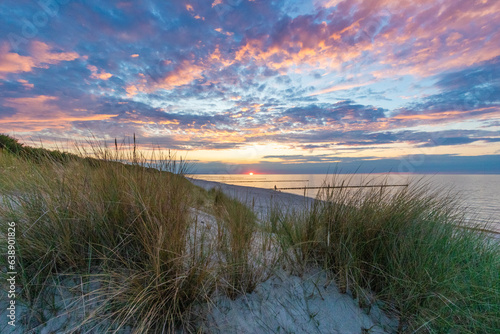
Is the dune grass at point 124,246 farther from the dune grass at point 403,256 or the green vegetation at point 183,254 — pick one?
the dune grass at point 403,256

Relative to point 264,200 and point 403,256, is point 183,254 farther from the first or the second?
point 264,200

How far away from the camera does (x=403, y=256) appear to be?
2578 millimetres

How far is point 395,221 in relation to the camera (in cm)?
284

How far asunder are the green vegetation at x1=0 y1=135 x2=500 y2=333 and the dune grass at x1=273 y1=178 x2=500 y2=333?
0.01m

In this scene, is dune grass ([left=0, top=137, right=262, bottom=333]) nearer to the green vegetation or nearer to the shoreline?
the green vegetation

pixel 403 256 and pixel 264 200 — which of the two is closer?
pixel 403 256

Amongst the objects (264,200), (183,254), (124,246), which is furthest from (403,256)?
(264,200)

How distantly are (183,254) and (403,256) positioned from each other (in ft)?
6.99

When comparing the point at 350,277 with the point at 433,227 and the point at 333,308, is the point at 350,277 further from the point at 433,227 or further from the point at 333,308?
the point at 433,227

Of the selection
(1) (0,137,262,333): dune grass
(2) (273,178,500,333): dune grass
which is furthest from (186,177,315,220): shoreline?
(1) (0,137,262,333): dune grass

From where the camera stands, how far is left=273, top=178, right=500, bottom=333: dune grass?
2262mm

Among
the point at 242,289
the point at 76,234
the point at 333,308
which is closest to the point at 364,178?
the point at 333,308

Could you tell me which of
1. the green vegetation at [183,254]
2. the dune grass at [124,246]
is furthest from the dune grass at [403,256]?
the dune grass at [124,246]

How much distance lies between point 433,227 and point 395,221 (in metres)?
0.54
